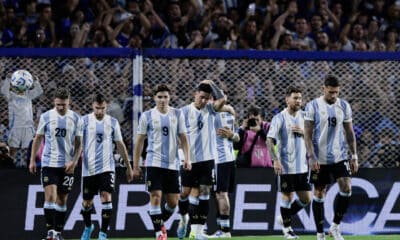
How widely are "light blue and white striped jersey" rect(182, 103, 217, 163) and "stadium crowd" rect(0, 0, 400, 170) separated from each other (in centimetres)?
152

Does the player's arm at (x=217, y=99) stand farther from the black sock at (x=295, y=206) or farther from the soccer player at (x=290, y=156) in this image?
the black sock at (x=295, y=206)

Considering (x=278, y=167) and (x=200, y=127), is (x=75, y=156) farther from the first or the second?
(x=278, y=167)

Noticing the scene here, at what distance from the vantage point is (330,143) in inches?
496

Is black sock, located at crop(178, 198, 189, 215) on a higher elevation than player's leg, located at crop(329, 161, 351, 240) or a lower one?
lower

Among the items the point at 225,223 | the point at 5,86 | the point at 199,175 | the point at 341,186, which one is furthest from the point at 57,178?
the point at 341,186

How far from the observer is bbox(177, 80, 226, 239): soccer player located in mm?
12938

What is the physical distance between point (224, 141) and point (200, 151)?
147cm

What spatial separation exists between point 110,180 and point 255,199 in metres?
2.93

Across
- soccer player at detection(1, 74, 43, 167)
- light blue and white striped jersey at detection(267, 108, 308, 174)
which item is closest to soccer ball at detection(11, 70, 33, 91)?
soccer player at detection(1, 74, 43, 167)

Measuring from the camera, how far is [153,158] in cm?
1273

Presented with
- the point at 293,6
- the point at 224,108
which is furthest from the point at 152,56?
the point at 293,6

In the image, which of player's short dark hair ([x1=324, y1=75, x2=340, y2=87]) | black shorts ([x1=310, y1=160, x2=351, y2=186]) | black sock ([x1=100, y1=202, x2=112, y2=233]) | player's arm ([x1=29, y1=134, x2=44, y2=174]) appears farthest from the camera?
black sock ([x1=100, y1=202, x2=112, y2=233])

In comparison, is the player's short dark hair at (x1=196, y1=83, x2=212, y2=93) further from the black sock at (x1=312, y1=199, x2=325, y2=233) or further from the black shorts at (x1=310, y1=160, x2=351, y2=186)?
the black sock at (x1=312, y1=199, x2=325, y2=233)

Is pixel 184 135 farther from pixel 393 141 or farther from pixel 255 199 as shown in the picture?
pixel 393 141
